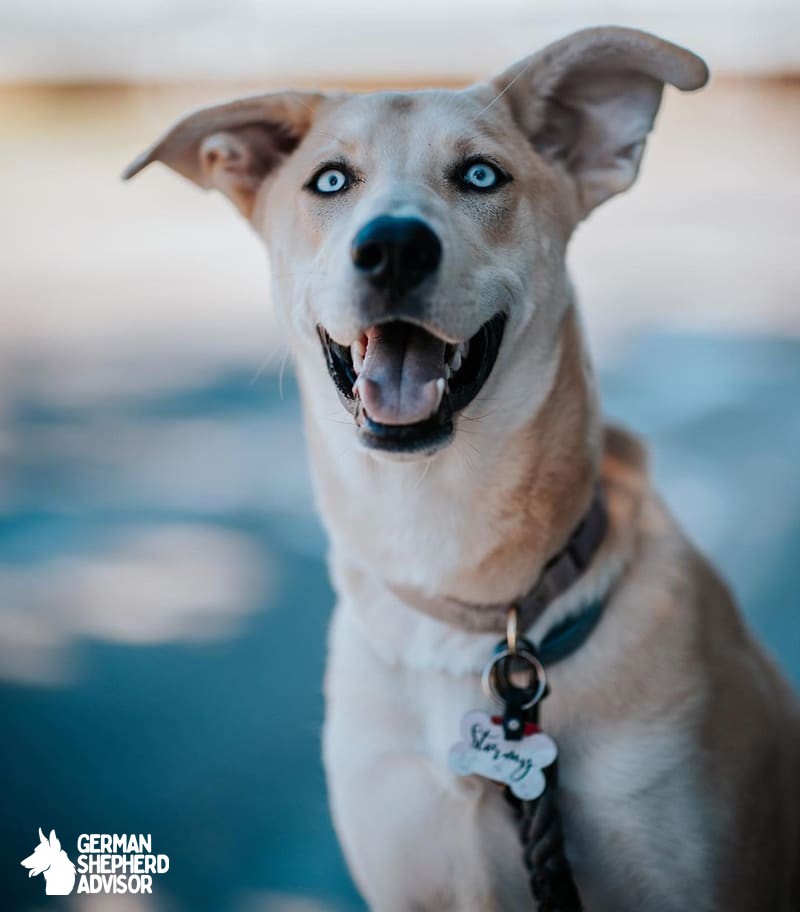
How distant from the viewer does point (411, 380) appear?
5.32 ft

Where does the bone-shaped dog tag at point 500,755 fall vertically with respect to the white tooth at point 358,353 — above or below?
below

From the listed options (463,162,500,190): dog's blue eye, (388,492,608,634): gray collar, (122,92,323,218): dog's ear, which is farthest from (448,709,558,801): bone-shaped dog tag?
(122,92,323,218): dog's ear

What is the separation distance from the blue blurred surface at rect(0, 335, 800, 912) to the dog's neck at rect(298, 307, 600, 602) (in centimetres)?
100

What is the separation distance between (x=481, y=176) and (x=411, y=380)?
0.38m

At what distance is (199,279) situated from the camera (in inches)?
225

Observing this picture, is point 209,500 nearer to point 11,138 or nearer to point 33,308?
point 33,308

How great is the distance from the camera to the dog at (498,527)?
169cm

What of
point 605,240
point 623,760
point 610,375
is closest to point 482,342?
→ point 623,760

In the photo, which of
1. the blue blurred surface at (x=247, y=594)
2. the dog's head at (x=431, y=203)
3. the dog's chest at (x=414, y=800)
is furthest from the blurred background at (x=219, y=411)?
the dog's head at (x=431, y=203)

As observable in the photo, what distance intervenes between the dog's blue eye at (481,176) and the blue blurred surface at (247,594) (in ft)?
4.89

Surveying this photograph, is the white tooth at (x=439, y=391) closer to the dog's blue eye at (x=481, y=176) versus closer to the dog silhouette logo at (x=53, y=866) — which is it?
the dog's blue eye at (x=481, y=176)

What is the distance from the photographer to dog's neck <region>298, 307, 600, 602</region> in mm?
1762

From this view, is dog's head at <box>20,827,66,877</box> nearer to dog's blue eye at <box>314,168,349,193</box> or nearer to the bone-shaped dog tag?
the bone-shaped dog tag

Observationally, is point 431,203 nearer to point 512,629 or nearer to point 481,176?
point 481,176
